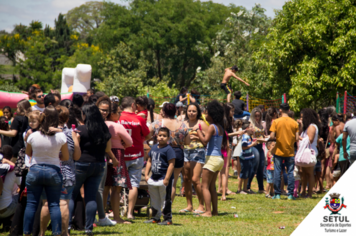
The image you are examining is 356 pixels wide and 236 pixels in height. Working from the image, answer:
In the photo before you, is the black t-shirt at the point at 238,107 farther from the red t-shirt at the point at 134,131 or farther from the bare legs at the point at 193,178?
the red t-shirt at the point at 134,131

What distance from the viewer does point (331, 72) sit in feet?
76.7

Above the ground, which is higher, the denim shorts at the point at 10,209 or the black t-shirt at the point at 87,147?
the black t-shirt at the point at 87,147

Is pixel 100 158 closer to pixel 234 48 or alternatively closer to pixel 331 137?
pixel 331 137

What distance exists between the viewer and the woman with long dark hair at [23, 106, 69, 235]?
4781 millimetres

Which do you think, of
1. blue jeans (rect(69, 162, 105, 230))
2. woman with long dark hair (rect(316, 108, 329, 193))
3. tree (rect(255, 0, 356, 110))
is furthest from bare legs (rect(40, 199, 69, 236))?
tree (rect(255, 0, 356, 110))

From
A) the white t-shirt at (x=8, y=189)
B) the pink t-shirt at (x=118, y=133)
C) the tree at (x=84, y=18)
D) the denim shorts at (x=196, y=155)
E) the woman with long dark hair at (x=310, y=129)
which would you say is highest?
the tree at (x=84, y=18)

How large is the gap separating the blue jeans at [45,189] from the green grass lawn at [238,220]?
37.3 inches

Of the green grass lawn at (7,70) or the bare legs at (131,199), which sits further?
the green grass lawn at (7,70)

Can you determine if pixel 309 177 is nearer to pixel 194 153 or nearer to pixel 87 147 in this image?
pixel 194 153

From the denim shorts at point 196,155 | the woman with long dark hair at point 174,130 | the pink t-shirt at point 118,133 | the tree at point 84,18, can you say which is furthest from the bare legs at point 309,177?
the tree at point 84,18

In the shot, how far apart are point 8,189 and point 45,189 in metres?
1.38

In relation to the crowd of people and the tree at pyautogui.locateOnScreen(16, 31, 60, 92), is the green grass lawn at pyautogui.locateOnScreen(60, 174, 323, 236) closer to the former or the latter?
the crowd of people

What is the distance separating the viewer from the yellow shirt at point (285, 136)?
9461 millimetres

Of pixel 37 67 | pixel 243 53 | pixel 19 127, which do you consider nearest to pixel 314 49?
pixel 243 53
